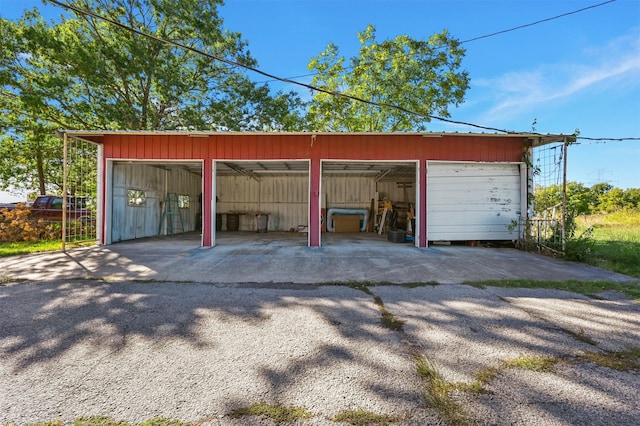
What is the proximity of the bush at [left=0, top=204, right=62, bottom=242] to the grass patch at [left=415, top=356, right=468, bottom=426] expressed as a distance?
13.7 meters

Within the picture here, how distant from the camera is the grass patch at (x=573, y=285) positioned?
15.1ft

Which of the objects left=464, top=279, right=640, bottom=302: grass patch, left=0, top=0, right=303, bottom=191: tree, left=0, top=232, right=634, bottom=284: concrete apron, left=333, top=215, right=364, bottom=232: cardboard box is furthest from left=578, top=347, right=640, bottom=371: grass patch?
left=0, top=0, right=303, bottom=191: tree

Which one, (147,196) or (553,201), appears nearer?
(553,201)

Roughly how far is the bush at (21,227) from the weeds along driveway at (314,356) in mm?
8651

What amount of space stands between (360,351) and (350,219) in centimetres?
1247

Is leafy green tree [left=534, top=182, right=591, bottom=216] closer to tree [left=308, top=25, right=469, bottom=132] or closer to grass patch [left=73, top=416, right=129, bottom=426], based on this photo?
grass patch [left=73, top=416, right=129, bottom=426]

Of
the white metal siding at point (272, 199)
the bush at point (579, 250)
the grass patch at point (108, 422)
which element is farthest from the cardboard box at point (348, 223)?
the grass patch at point (108, 422)

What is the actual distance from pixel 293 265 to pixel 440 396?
463cm

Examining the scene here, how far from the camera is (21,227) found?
10.4 metres

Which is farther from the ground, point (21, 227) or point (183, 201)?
point (183, 201)

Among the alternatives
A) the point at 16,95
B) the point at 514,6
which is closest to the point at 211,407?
the point at 514,6

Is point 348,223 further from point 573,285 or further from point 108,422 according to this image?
point 108,422

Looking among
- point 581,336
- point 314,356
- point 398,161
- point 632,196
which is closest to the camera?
point 314,356

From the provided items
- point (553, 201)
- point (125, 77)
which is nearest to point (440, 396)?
point (553, 201)
